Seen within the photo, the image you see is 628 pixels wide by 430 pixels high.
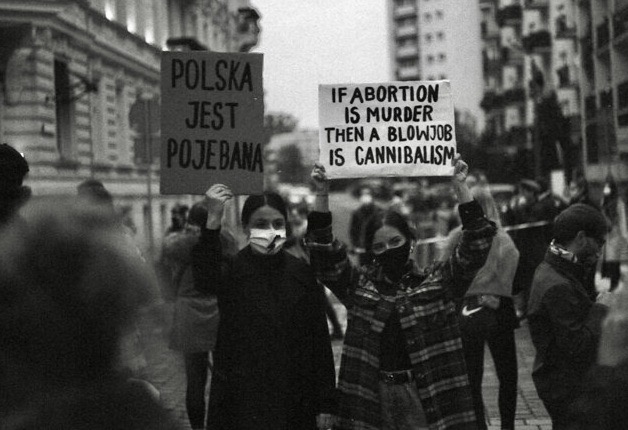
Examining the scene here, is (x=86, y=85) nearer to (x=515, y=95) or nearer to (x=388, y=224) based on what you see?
(x=388, y=224)

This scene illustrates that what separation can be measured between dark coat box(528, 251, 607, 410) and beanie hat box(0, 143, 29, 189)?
2.47 m

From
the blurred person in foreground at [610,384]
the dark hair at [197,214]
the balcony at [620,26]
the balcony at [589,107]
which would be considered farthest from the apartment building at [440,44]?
the blurred person in foreground at [610,384]

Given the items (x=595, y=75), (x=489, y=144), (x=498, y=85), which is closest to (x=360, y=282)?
(x=595, y=75)

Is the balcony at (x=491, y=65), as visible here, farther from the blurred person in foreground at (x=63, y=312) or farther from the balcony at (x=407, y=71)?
the blurred person in foreground at (x=63, y=312)

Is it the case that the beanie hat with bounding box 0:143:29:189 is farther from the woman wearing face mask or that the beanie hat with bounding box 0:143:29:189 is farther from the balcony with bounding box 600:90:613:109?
the balcony with bounding box 600:90:613:109

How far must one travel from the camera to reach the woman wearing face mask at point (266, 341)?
4.87 meters

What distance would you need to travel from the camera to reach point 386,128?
5.80 metres

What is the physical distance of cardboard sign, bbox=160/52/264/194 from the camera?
19.1 ft

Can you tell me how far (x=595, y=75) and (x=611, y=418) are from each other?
32.0m

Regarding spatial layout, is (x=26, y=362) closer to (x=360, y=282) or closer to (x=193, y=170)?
(x=360, y=282)

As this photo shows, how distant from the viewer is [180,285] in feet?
25.6

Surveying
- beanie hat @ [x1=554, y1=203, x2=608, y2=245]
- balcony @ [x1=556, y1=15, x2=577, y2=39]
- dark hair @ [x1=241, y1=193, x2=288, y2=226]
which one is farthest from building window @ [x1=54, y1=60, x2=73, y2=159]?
balcony @ [x1=556, y1=15, x2=577, y2=39]

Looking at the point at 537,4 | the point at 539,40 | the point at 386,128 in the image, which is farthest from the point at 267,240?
the point at 537,4

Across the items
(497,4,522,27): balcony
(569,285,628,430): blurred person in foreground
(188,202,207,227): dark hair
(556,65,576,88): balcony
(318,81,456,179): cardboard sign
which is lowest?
(569,285,628,430): blurred person in foreground
